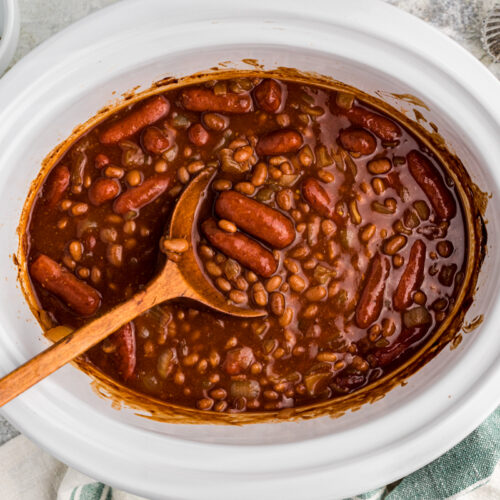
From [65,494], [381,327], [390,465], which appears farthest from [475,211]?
[65,494]

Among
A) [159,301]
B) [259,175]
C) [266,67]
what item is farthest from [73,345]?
[266,67]

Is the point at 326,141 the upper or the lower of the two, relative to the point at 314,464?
upper

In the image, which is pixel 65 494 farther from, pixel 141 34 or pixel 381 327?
pixel 141 34

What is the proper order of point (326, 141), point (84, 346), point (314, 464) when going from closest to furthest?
point (84, 346), point (314, 464), point (326, 141)

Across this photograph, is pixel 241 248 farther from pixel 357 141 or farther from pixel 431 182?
pixel 431 182

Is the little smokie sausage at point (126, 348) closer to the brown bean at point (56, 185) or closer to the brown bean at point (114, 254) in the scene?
the brown bean at point (114, 254)

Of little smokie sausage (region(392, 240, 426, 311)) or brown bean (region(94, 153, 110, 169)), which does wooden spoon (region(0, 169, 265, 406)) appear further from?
little smokie sausage (region(392, 240, 426, 311))
